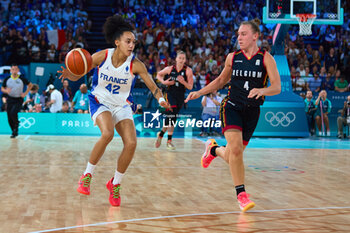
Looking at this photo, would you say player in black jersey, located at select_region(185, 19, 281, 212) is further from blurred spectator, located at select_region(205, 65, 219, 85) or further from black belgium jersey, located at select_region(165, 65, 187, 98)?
blurred spectator, located at select_region(205, 65, 219, 85)

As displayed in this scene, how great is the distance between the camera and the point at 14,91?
14.4 meters

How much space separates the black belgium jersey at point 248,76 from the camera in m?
5.27

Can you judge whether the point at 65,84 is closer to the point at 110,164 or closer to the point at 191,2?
the point at 191,2

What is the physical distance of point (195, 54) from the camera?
21438 millimetres

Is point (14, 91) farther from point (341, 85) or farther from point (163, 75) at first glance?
point (341, 85)

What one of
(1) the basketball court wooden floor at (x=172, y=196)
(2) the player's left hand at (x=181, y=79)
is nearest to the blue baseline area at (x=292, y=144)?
(1) the basketball court wooden floor at (x=172, y=196)

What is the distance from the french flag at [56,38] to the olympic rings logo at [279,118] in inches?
378

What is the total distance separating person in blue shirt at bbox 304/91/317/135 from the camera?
18094 mm

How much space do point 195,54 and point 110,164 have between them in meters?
13.1

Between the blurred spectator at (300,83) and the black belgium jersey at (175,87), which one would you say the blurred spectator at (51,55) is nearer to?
the blurred spectator at (300,83)

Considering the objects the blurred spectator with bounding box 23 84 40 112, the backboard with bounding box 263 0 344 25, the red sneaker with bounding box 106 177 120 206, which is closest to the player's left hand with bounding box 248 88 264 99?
the red sneaker with bounding box 106 177 120 206

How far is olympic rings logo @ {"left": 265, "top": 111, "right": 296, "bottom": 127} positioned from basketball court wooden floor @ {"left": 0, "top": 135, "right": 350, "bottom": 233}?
21.7ft

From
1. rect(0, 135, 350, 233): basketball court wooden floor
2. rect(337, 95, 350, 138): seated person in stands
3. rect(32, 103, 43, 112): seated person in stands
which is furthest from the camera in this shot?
rect(337, 95, 350, 138): seated person in stands

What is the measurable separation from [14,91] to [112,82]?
381 inches
